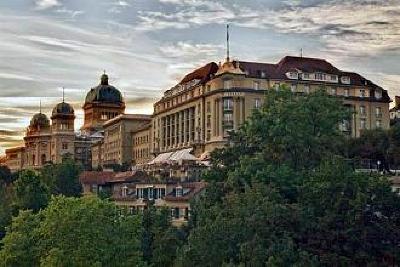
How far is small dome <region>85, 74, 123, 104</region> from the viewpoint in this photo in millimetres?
166625

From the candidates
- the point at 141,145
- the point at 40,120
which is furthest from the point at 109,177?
the point at 40,120

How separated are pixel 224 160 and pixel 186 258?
1674 centimetres

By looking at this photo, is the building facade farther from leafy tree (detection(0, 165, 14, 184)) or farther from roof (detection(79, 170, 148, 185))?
leafy tree (detection(0, 165, 14, 184))

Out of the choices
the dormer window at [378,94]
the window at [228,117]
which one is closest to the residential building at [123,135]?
the window at [228,117]

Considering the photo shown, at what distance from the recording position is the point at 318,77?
10131 cm

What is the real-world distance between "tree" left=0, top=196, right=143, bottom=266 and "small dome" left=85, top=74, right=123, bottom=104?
12672 centimetres

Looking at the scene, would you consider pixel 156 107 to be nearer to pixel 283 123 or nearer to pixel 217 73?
pixel 217 73

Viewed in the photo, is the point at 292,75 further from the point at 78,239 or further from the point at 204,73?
the point at 78,239

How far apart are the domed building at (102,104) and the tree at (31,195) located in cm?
9711

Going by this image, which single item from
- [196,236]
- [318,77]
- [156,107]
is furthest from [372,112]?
[196,236]

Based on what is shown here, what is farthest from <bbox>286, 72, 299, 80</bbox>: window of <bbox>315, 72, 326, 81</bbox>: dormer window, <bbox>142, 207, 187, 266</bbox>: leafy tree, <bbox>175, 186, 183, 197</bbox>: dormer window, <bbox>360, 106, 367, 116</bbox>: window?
<bbox>142, 207, 187, 266</bbox>: leafy tree

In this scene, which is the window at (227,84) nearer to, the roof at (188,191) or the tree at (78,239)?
the roof at (188,191)

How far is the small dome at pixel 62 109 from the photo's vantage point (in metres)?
162

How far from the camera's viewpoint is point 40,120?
7018 inches
